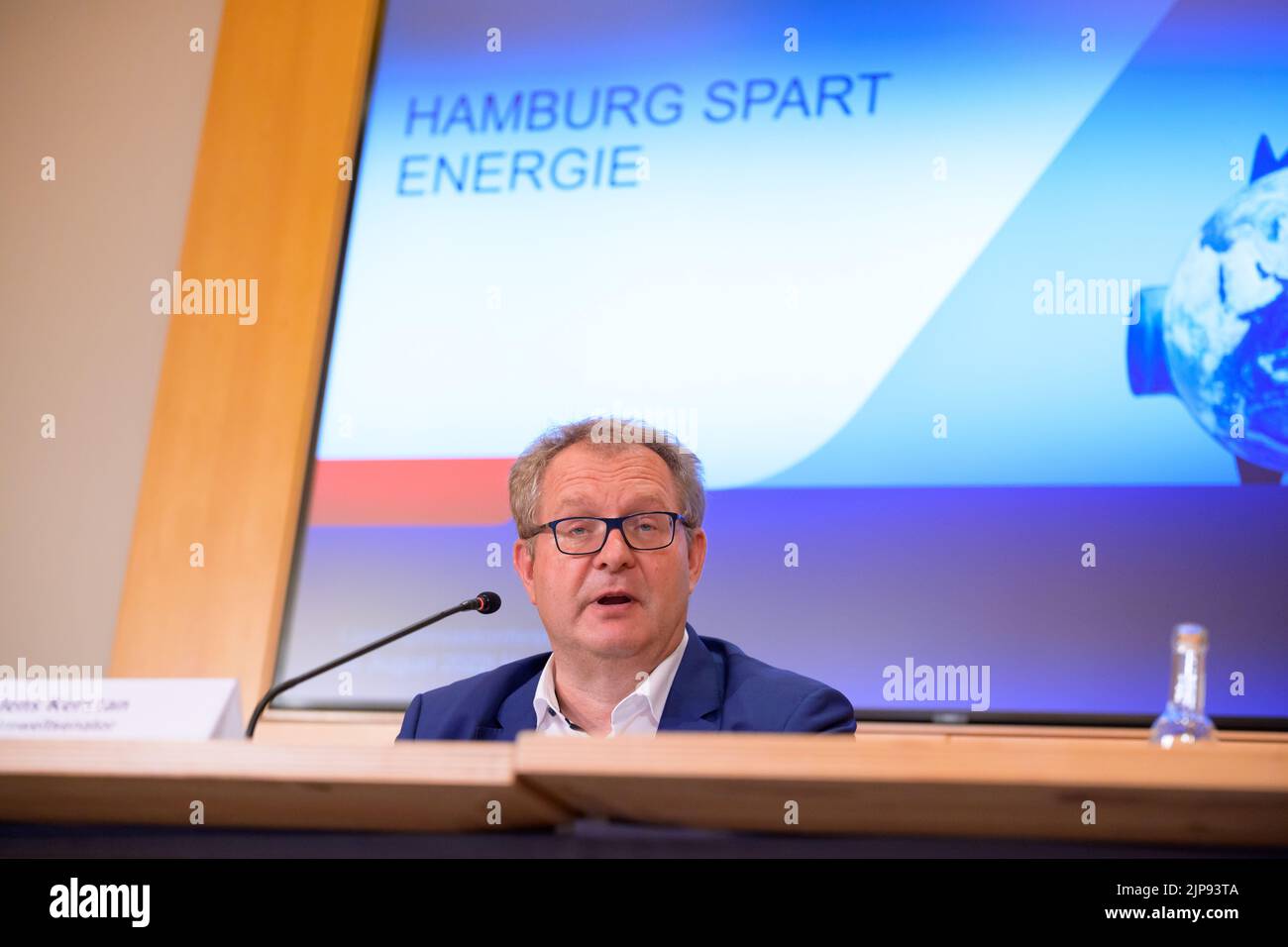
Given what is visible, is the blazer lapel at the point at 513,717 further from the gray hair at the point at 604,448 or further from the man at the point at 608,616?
the gray hair at the point at 604,448

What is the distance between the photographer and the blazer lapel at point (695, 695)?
5.98 feet

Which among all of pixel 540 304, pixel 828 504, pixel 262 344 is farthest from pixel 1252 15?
pixel 262 344

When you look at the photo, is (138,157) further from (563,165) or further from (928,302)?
(928,302)

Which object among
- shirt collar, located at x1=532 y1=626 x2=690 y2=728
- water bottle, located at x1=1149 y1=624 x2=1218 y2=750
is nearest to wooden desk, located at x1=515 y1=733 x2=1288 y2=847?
water bottle, located at x1=1149 y1=624 x2=1218 y2=750

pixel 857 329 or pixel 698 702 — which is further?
pixel 857 329

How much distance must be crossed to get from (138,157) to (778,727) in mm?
2303

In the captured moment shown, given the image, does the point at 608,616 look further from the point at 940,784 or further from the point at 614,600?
the point at 940,784

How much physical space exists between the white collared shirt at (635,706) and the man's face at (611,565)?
48 millimetres

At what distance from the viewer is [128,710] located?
3.53 ft

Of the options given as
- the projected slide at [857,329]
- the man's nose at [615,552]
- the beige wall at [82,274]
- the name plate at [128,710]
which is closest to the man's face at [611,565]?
the man's nose at [615,552]

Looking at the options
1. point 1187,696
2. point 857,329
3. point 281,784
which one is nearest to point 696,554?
point 857,329

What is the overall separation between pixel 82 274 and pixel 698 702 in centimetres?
206

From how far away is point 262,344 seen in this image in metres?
2.94

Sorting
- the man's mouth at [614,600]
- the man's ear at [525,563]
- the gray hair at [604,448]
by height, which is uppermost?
the gray hair at [604,448]
